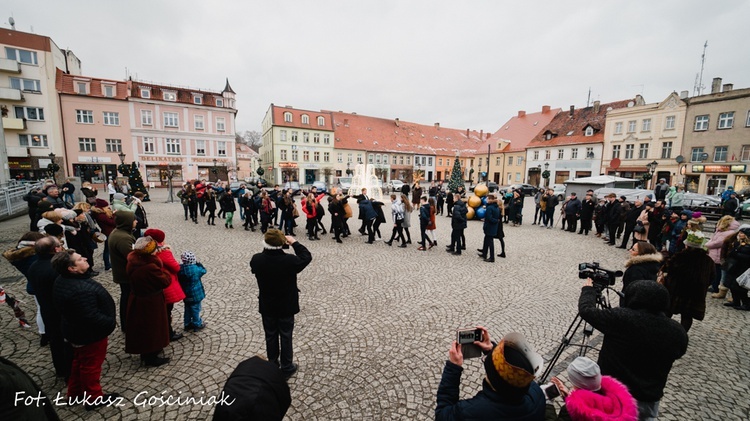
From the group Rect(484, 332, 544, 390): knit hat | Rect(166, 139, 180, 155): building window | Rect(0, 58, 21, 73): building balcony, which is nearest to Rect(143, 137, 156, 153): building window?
Rect(166, 139, 180, 155): building window

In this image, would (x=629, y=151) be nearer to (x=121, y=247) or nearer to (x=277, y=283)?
(x=277, y=283)

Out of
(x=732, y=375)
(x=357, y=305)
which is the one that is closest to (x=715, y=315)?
(x=732, y=375)

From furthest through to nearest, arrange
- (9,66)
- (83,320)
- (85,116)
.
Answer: (85,116) → (9,66) → (83,320)

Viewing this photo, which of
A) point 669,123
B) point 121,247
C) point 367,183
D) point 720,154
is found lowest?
point 121,247

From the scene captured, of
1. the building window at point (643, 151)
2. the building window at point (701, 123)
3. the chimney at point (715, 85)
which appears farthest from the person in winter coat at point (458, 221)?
the chimney at point (715, 85)

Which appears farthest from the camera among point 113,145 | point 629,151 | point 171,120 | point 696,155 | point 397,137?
point 397,137

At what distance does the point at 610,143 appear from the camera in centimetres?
3578

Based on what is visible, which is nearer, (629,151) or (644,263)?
(644,263)

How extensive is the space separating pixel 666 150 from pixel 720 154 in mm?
3957

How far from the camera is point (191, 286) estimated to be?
482cm

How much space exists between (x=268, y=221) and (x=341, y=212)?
3032 millimetres

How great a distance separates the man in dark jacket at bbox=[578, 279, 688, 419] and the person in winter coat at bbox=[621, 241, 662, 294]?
1.81 metres

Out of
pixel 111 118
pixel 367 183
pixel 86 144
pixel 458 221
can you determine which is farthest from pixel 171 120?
pixel 458 221

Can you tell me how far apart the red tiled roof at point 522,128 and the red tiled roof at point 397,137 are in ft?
12.2
